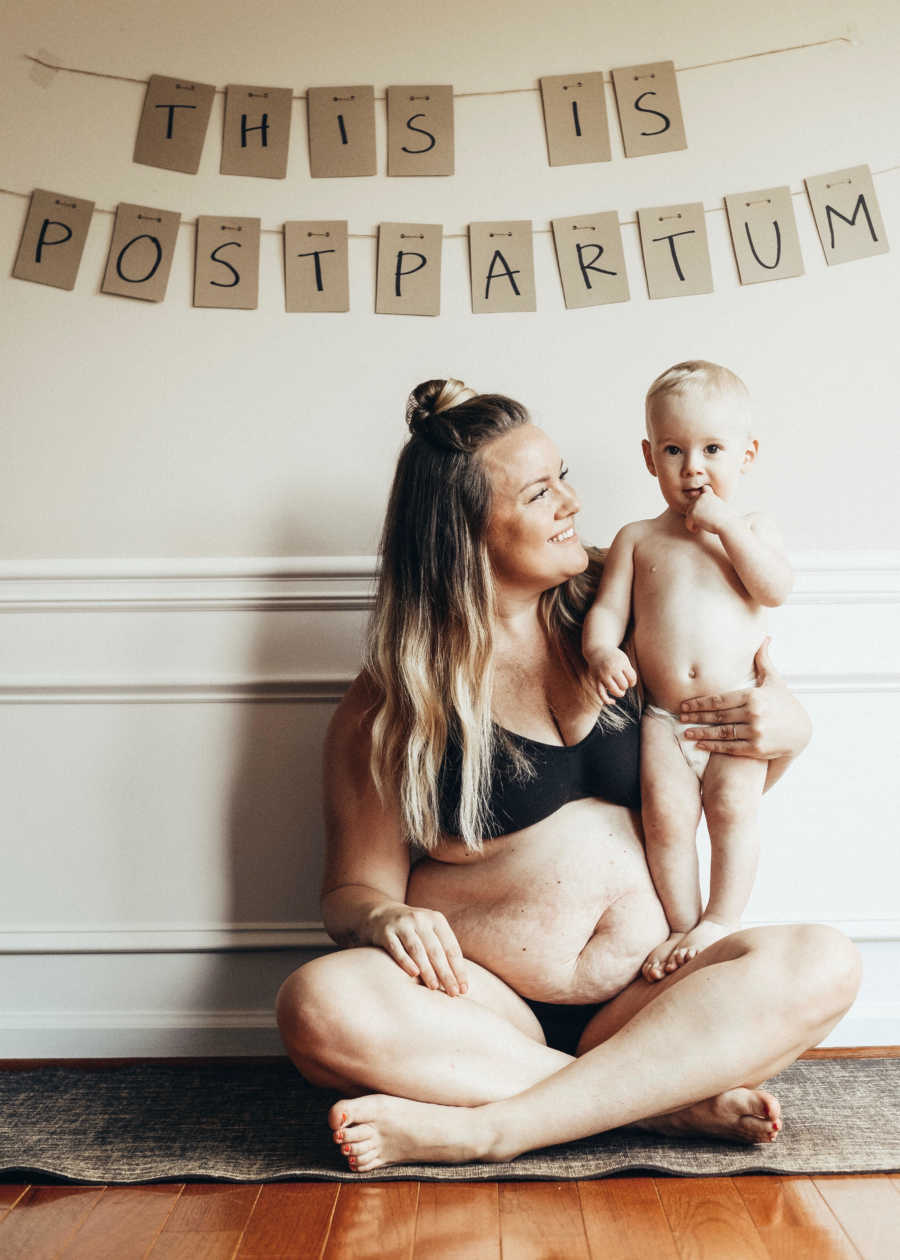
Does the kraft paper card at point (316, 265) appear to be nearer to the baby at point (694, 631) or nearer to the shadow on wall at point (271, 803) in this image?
the shadow on wall at point (271, 803)

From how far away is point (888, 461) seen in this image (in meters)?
1.86

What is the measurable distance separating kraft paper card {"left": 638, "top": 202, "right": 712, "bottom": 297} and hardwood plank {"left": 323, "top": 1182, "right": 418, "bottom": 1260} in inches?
56.5

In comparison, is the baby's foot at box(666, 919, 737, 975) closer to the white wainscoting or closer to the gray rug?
the gray rug

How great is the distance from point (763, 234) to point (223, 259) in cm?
93

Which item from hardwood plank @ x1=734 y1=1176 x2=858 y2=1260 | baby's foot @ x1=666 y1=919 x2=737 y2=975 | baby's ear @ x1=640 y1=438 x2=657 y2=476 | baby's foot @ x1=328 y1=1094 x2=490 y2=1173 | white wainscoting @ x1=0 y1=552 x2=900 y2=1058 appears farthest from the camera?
white wainscoting @ x1=0 y1=552 x2=900 y2=1058

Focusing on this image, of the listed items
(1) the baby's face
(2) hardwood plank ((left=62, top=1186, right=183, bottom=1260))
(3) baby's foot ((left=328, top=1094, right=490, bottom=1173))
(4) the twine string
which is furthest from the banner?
(2) hardwood plank ((left=62, top=1186, right=183, bottom=1260))

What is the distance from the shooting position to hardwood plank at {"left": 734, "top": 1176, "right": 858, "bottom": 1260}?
1.12m

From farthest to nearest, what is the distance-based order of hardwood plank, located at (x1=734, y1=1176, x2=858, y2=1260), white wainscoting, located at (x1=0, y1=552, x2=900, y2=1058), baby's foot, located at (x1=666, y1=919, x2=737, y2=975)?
1. white wainscoting, located at (x1=0, y1=552, x2=900, y2=1058)
2. baby's foot, located at (x1=666, y1=919, x2=737, y2=975)
3. hardwood plank, located at (x1=734, y1=1176, x2=858, y2=1260)

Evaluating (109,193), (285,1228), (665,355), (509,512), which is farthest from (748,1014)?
(109,193)

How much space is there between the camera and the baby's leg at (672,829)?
1495 millimetres

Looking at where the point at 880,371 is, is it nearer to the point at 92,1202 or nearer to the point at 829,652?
the point at 829,652

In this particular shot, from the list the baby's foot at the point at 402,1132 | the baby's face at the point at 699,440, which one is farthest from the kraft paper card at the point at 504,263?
the baby's foot at the point at 402,1132

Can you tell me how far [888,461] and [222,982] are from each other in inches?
57.5

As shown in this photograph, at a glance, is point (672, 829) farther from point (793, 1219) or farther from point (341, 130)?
point (341, 130)
